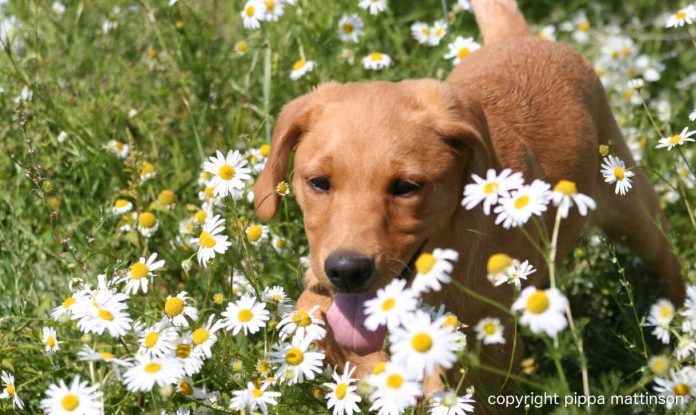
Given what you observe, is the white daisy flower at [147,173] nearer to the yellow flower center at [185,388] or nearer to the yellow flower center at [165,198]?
the yellow flower center at [165,198]

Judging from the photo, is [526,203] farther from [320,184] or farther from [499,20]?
[499,20]

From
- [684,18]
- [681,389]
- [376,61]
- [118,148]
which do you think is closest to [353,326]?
[681,389]

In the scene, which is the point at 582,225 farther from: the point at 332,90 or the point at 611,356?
the point at 332,90

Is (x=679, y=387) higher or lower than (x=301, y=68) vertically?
lower

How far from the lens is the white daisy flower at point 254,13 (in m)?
4.95

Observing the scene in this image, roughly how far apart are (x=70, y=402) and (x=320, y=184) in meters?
1.30

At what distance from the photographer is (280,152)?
3.69m

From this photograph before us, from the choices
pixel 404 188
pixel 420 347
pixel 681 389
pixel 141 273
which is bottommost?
pixel 681 389

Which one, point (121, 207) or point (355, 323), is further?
point (121, 207)

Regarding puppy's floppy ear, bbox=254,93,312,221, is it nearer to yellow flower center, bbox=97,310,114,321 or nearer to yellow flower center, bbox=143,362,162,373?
yellow flower center, bbox=97,310,114,321

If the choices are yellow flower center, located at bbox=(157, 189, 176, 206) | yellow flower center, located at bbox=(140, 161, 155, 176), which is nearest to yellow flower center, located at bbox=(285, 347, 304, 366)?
yellow flower center, located at bbox=(157, 189, 176, 206)

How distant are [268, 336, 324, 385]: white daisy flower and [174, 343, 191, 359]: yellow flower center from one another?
26 cm

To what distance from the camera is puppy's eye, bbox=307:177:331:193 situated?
3.30 metres

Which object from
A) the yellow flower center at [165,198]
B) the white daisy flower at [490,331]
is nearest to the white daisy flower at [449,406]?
the white daisy flower at [490,331]
